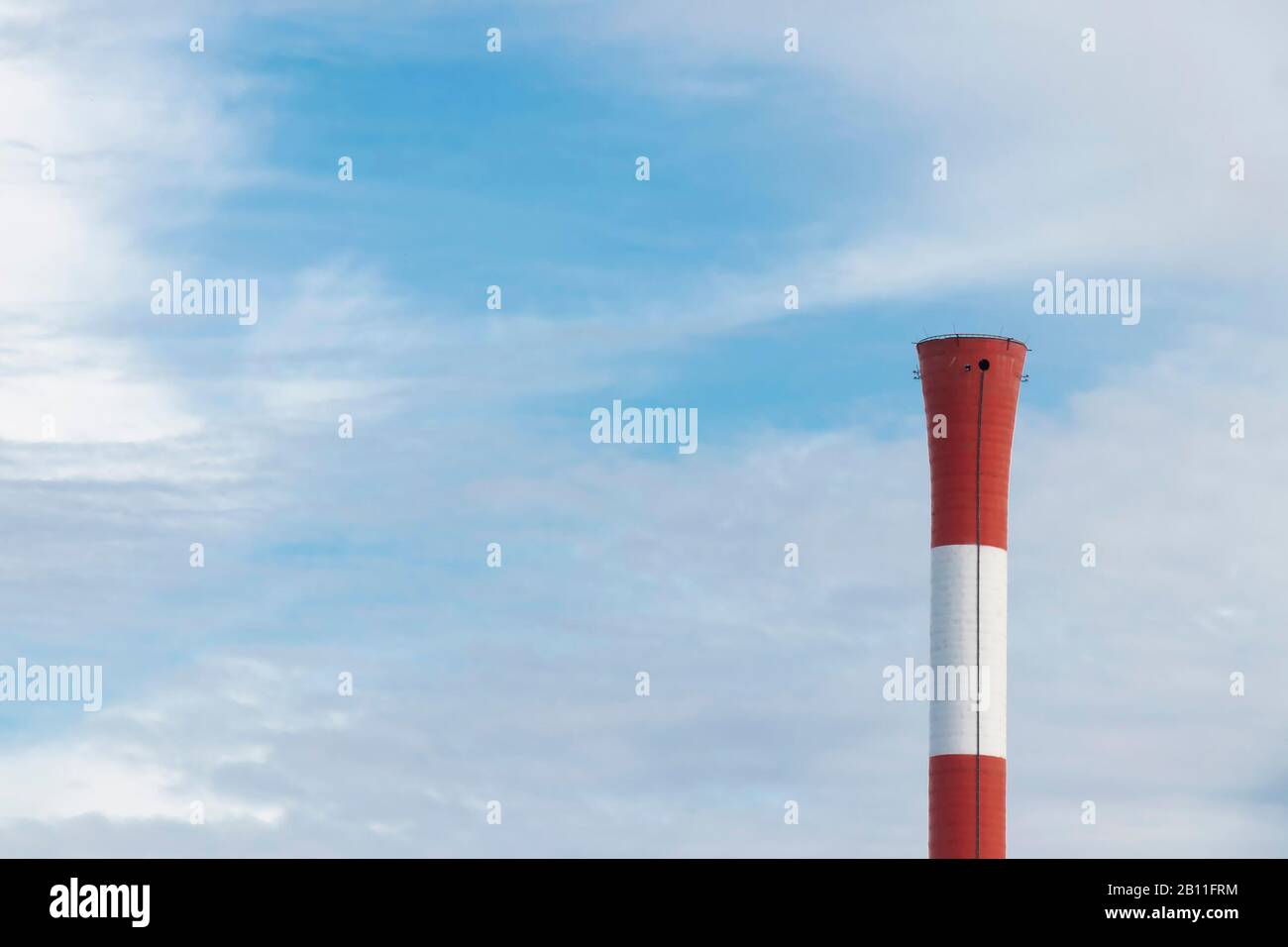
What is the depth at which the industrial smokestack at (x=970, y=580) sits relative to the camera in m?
113

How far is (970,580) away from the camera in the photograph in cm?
11506

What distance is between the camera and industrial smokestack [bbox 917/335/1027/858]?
113188 mm
